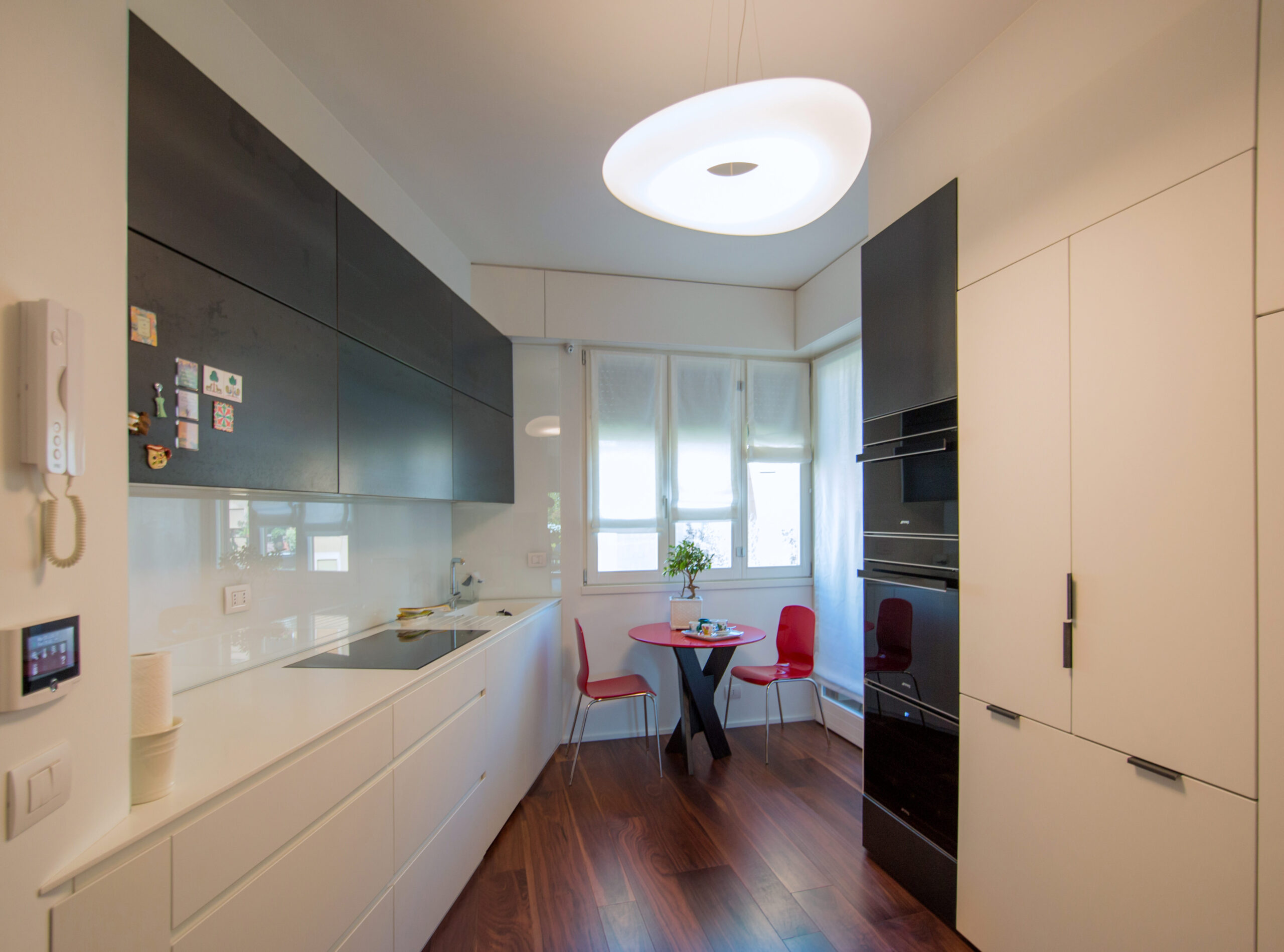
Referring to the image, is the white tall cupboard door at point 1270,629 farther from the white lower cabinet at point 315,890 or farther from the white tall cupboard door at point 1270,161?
the white lower cabinet at point 315,890

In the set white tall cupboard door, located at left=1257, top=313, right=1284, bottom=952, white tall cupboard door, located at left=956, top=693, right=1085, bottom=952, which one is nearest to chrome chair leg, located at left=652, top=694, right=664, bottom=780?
white tall cupboard door, located at left=956, top=693, right=1085, bottom=952

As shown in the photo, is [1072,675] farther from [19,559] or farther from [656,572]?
[656,572]

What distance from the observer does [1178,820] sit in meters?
1.42

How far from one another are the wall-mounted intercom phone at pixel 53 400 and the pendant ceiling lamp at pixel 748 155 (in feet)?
3.85

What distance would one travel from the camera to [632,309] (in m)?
4.09

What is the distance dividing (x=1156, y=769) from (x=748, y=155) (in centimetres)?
185

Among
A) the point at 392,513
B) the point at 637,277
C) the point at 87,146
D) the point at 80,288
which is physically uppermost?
the point at 637,277

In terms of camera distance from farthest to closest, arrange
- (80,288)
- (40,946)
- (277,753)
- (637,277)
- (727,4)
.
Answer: (637,277), (727,4), (277,753), (80,288), (40,946)

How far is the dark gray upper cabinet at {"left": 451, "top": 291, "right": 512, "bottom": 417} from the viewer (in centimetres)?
312

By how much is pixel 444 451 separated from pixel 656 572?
74.6 inches

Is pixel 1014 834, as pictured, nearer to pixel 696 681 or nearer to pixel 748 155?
pixel 696 681

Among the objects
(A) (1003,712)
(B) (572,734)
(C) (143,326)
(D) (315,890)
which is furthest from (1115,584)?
(B) (572,734)

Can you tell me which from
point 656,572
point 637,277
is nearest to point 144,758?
point 656,572

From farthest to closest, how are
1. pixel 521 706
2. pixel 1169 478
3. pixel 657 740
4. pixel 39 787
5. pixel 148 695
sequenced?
pixel 657 740, pixel 521 706, pixel 1169 478, pixel 148 695, pixel 39 787
